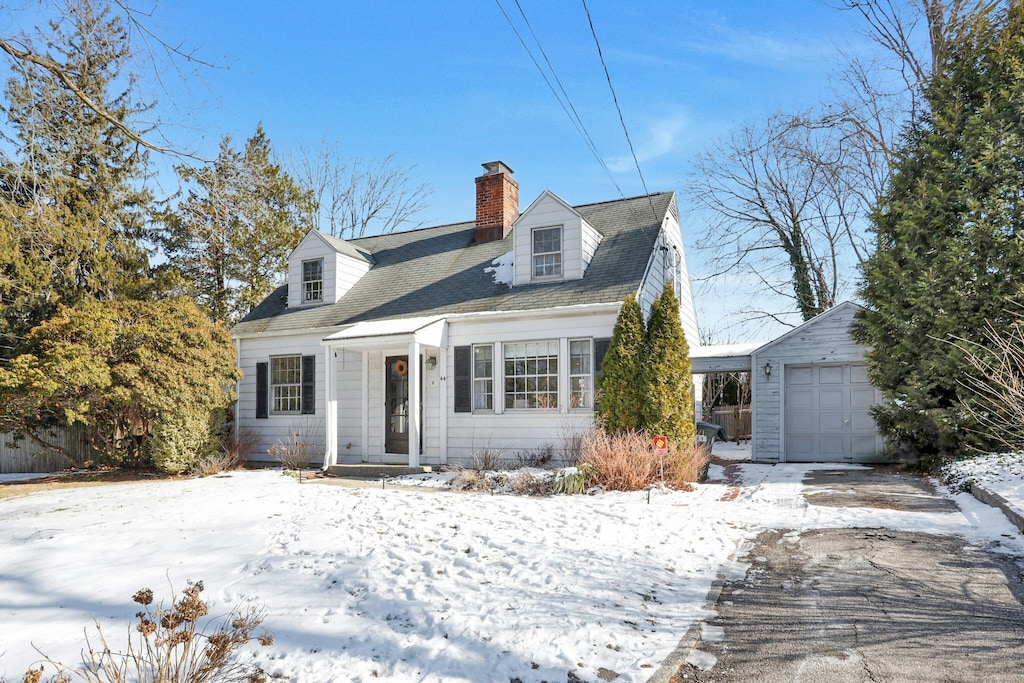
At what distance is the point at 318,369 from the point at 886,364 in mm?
11351

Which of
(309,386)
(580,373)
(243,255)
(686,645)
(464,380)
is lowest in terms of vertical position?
(686,645)

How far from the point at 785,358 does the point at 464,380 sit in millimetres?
6977

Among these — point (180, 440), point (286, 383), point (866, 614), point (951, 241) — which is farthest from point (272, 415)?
point (951, 241)

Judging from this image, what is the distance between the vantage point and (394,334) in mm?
12336

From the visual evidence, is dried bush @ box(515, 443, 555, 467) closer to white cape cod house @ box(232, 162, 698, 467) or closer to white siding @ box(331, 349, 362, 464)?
white cape cod house @ box(232, 162, 698, 467)

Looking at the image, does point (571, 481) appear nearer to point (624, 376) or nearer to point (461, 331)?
point (624, 376)

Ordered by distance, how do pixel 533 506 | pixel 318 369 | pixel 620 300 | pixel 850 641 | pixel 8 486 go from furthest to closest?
pixel 318 369, pixel 8 486, pixel 620 300, pixel 533 506, pixel 850 641

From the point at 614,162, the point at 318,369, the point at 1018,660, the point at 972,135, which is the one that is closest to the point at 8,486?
the point at 318,369

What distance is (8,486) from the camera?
1266 cm

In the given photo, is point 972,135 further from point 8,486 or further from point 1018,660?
point 8,486

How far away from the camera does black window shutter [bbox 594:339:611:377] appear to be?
11.7 meters

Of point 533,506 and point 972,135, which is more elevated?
point 972,135

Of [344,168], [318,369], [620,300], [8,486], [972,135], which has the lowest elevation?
[8,486]

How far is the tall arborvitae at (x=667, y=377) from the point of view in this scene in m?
10.7
